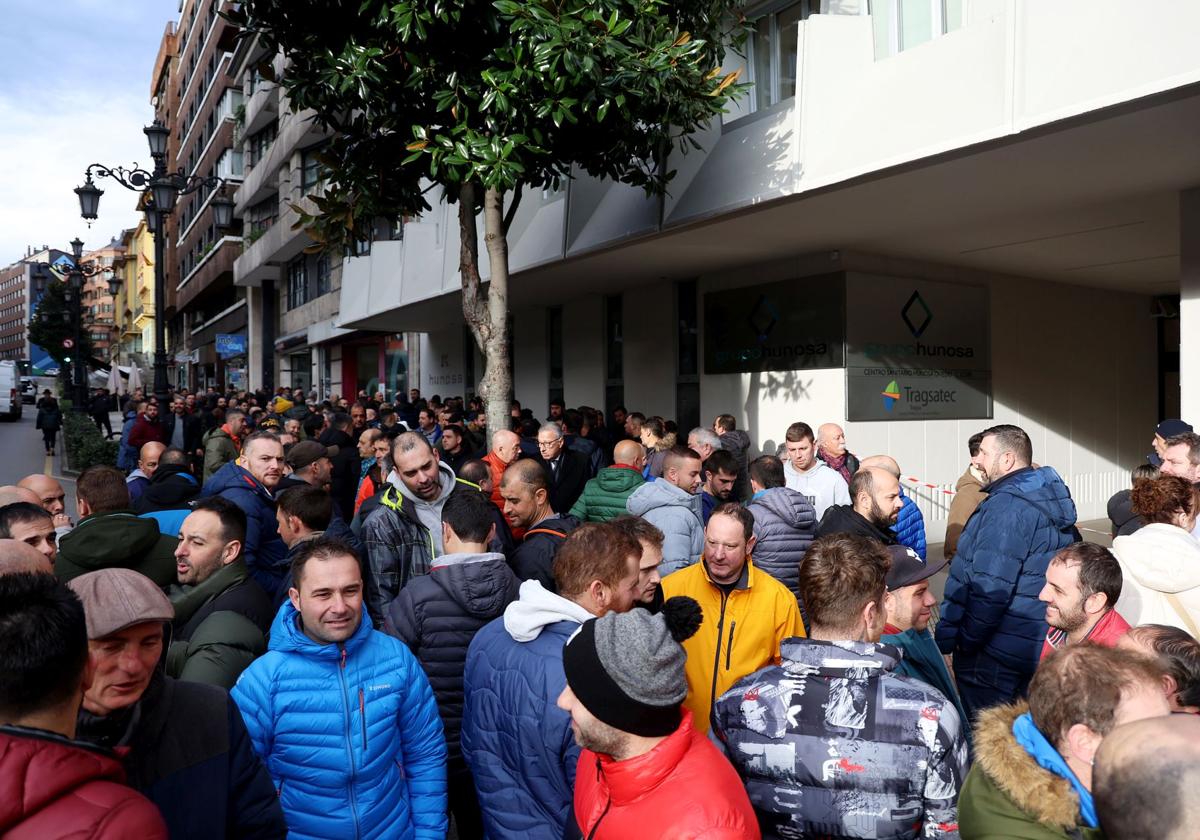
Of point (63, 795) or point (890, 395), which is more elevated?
point (890, 395)

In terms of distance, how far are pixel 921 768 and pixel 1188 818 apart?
97 cm

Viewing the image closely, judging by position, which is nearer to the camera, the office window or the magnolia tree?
the magnolia tree

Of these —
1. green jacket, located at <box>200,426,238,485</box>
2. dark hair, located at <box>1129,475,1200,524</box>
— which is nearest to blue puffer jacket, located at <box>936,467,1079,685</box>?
dark hair, located at <box>1129,475,1200,524</box>

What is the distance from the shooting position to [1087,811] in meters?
1.81

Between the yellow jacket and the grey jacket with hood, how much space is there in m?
1.25

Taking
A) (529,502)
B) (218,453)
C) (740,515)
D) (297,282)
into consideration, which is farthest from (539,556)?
(297,282)

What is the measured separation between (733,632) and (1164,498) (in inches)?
94.2

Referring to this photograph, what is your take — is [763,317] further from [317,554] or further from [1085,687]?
[1085,687]

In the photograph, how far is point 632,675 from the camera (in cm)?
198

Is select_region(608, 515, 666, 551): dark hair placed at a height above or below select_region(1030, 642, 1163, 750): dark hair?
above

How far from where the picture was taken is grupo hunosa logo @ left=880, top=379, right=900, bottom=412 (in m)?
12.0

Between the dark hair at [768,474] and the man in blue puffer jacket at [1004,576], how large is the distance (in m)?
1.58

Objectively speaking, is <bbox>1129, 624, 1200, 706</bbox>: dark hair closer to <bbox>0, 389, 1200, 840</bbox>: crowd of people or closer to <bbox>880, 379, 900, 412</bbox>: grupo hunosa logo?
<bbox>0, 389, 1200, 840</bbox>: crowd of people

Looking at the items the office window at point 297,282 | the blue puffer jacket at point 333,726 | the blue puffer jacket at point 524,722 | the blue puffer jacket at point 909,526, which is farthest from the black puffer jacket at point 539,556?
the office window at point 297,282
